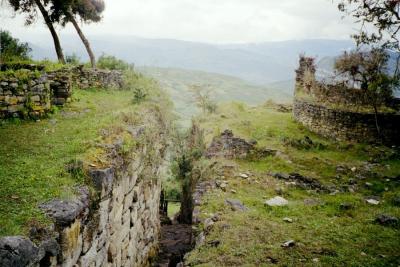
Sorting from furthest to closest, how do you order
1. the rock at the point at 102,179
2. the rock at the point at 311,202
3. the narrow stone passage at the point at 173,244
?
the narrow stone passage at the point at 173,244 < the rock at the point at 311,202 < the rock at the point at 102,179

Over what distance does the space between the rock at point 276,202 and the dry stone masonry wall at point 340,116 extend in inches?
262

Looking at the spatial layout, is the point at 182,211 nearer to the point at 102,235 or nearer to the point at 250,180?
the point at 250,180

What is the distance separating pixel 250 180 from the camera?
13.5 metres

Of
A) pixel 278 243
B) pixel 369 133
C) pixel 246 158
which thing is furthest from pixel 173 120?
pixel 278 243

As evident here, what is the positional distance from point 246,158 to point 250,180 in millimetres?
2571

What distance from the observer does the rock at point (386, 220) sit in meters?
9.55

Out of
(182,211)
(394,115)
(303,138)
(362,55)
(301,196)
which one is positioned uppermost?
(362,55)

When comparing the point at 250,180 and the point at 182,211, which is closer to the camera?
the point at 250,180

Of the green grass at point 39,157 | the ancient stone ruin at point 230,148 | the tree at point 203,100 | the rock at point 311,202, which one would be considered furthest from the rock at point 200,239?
the tree at point 203,100

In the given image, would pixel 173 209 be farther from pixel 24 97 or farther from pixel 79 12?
pixel 24 97

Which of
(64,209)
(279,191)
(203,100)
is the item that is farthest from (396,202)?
(203,100)

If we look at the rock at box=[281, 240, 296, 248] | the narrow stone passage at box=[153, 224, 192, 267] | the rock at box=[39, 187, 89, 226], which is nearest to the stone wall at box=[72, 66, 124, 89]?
the narrow stone passage at box=[153, 224, 192, 267]

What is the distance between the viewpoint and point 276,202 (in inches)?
450

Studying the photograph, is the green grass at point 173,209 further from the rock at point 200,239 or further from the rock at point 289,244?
the rock at point 289,244
